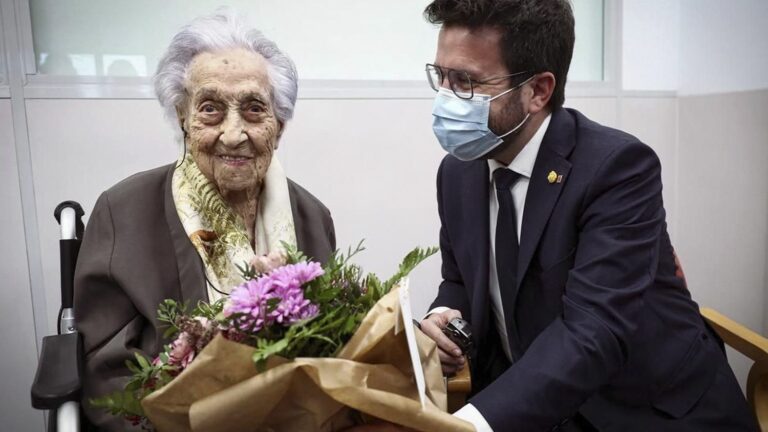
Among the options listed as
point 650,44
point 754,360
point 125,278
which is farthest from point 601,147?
point 650,44

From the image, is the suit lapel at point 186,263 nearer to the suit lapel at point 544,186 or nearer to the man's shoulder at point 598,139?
the suit lapel at point 544,186

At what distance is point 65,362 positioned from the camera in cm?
110

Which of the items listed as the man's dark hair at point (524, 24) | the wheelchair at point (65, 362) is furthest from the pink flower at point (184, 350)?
the man's dark hair at point (524, 24)

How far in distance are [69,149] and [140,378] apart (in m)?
1.39

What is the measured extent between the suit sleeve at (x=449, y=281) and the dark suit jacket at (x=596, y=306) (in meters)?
0.10

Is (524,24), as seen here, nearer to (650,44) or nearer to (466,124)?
(466,124)

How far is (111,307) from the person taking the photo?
1.20m

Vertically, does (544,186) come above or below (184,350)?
above

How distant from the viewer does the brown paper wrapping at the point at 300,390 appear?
0.69 m

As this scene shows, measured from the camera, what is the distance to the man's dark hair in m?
1.16

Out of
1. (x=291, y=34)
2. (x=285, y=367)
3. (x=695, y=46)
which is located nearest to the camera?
(x=285, y=367)

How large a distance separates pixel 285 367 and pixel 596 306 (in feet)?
2.13

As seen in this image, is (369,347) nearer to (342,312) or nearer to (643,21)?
(342,312)

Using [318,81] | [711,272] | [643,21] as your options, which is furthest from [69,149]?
[711,272]
